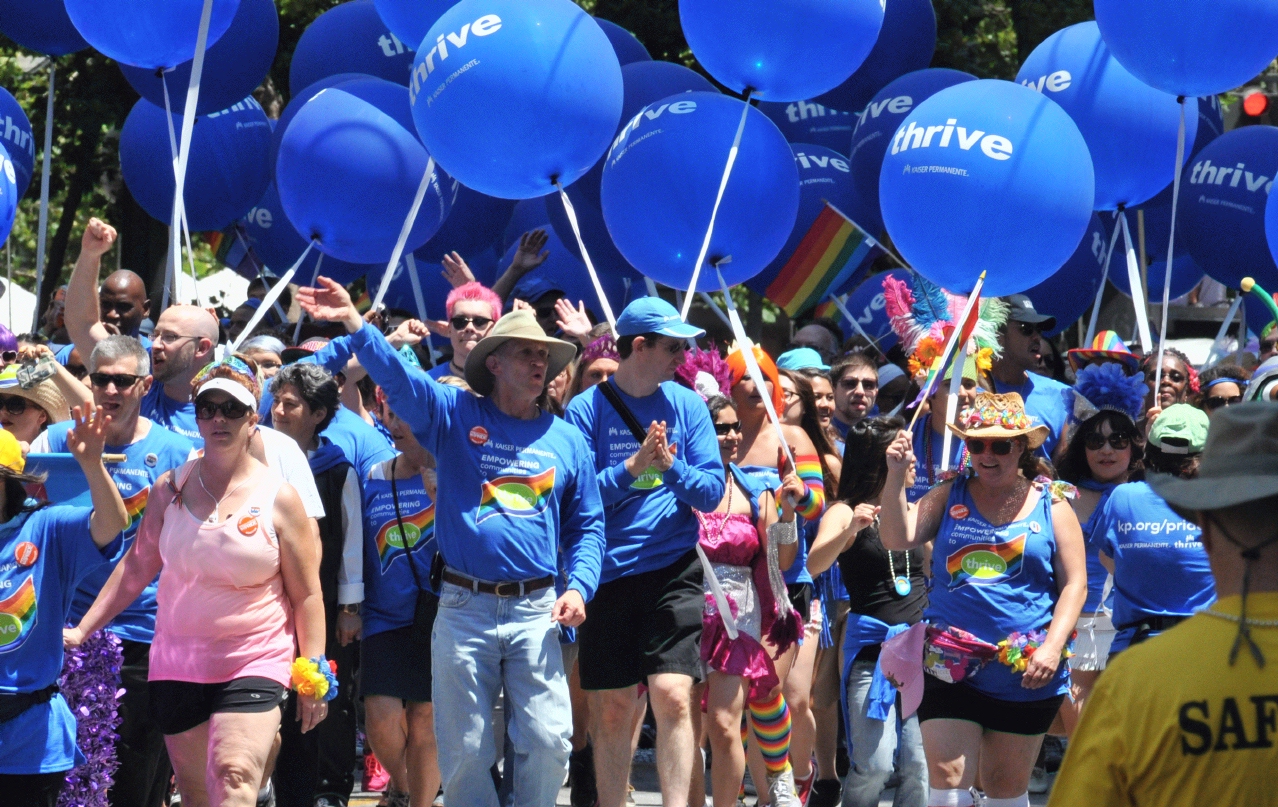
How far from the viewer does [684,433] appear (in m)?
6.16

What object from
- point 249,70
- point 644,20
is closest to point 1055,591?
point 249,70

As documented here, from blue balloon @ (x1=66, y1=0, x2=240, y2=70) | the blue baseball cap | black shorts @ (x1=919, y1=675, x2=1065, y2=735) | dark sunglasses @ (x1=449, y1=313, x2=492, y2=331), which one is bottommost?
black shorts @ (x1=919, y1=675, x2=1065, y2=735)

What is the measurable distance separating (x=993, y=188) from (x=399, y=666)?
3281mm

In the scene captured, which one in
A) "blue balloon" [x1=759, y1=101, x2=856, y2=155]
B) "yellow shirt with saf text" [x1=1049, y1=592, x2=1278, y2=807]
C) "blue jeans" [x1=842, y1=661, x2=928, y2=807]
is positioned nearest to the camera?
"yellow shirt with saf text" [x1=1049, y1=592, x2=1278, y2=807]

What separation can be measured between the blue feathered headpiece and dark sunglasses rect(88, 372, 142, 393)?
4.36 m

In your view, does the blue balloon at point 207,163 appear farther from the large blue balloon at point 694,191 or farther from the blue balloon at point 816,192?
the blue balloon at point 816,192

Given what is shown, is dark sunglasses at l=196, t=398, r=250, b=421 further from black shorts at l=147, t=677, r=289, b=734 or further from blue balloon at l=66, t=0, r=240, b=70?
blue balloon at l=66, t=0, r=240, b=70

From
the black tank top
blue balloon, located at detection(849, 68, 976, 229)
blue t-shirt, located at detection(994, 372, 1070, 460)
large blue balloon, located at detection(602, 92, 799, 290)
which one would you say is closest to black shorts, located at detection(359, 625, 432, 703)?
the black tank top

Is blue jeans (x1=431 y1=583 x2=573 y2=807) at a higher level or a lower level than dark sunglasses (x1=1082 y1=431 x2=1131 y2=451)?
lower

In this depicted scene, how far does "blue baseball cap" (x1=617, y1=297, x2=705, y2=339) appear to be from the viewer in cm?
605

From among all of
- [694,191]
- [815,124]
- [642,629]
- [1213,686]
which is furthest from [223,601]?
[815,124]

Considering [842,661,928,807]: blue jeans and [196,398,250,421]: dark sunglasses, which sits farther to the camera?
[842,661,928,807]: blue jeans

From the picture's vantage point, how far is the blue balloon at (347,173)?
27.6ft

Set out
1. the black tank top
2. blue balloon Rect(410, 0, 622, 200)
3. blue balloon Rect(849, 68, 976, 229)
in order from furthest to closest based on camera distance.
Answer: blue balloon Rect(849, 68, 976, 229) < blue balloon Rect(410, 0, 622, 200) < the black tank top
